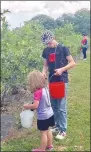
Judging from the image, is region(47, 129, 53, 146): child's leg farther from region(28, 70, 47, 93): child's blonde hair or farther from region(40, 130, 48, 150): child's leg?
region(28, 70, 47, 93): child's blonde hair

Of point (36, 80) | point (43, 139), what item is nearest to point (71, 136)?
point (43, 139)

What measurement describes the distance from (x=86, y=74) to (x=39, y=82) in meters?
10.4

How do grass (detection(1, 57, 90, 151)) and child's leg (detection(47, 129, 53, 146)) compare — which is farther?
grass (detection(1, 57, 90, 151))

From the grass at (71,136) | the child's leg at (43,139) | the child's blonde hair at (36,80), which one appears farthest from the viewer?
the grass at (71,136)

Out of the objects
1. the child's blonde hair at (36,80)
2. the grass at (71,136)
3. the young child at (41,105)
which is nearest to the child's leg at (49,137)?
the young child at (41,105)

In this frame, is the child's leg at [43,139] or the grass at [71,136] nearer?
the child's leg at [43,139]

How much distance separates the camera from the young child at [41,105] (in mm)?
5129

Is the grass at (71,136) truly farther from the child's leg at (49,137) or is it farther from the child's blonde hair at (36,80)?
the child's blonde hair at (36,80)

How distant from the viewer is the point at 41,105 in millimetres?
5352

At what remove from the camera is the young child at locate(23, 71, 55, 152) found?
5129 mm

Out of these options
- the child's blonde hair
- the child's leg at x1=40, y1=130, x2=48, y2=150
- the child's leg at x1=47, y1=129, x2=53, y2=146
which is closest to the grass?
the child's leg at x1=47, y1=129, x2=53, y2=146

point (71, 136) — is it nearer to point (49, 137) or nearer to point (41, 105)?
point (49, 137)

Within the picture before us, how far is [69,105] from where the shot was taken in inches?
358

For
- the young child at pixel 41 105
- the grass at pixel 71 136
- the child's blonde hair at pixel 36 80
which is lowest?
the grass at pixel 71 136
